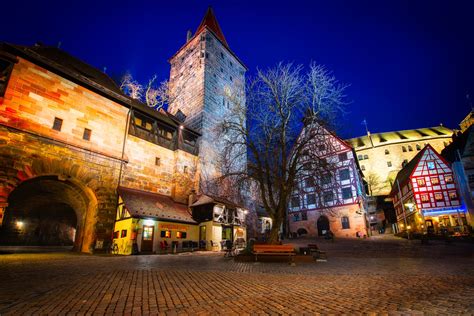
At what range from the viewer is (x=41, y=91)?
1612cm

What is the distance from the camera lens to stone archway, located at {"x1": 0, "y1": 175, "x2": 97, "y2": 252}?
57.1ft

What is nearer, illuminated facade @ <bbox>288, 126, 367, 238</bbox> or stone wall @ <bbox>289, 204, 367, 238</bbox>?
stone wall @ <bbox>289, 204, 367, 238</bbox>

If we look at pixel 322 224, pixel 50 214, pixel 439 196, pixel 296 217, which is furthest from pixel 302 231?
pixel 50 214

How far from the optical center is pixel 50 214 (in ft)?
88.2

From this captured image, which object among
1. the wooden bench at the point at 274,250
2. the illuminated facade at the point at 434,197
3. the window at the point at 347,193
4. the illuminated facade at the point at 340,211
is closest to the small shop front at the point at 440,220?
the illuminated facade at the point at 434,197

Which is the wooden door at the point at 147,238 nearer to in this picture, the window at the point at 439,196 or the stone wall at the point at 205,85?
the stone wall at the point at 205,85

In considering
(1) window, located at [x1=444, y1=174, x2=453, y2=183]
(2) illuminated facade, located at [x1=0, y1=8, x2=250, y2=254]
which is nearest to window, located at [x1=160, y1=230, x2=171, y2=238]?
(2) illuminated facade, located at [x1=0, y1=8, x2=250, y2=254]

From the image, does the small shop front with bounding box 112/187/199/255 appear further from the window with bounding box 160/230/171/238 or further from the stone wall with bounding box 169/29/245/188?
the stone wall with bounding box 169/29/245/188

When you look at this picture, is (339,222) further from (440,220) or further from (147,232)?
(147,232)

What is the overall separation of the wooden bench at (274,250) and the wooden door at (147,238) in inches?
408

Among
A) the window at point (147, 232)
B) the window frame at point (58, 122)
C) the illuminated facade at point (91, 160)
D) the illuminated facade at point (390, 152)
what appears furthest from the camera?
the illuminated facade at point (390, 152)

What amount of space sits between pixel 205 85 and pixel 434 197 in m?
32.0

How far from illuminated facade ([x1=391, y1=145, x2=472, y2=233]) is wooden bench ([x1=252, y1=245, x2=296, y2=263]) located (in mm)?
26810

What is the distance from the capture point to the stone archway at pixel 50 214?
57.1ft
